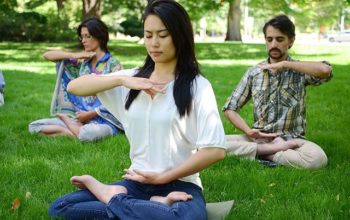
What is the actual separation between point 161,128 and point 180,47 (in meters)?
0.49

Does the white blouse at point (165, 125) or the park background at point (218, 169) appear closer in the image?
the white blouse at point (165, 125)

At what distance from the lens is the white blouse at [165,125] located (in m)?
2.96

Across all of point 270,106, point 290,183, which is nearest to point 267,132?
point 270,106

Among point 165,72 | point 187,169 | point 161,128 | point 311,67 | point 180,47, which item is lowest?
point 187,169

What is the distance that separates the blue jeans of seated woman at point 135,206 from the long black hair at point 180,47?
0.51 m

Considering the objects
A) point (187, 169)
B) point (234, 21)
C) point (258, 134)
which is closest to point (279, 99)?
point (258, 134)

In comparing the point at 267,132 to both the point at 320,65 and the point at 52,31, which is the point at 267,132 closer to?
the point at 320,65

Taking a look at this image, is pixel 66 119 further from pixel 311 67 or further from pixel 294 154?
pixel 311 67

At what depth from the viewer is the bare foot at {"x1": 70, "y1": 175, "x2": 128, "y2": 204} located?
3098 millimetres

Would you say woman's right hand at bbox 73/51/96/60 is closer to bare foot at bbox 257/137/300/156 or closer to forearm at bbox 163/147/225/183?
bare foot at bbox 257/137/300/156

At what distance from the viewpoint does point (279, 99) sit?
5004 millimetres

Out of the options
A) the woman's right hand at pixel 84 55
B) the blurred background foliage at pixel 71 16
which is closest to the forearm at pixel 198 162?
the woman's right hand at pixel 84 55

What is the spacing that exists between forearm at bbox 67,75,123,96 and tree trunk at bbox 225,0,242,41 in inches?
1068

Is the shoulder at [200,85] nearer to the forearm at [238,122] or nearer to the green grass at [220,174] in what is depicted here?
the green grass at [220,174]
